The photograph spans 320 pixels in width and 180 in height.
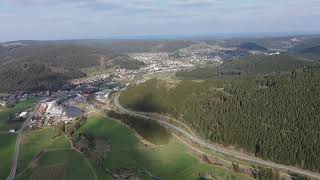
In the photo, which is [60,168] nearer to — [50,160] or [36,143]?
[50,160]

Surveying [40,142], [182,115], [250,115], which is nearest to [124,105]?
[182,115]

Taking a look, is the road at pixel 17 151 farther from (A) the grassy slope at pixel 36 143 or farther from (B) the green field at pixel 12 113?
(B) the green field at pixel 12 113

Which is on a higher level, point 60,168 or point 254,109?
point 254,109

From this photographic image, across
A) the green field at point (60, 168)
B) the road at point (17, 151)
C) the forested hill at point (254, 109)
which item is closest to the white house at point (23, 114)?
the road at point (17, 151)

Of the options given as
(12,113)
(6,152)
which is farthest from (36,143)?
(12,113)

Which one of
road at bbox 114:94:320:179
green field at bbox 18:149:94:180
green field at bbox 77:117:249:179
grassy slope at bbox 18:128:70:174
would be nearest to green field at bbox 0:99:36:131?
grassy slope at bbox 18:128:70:174
